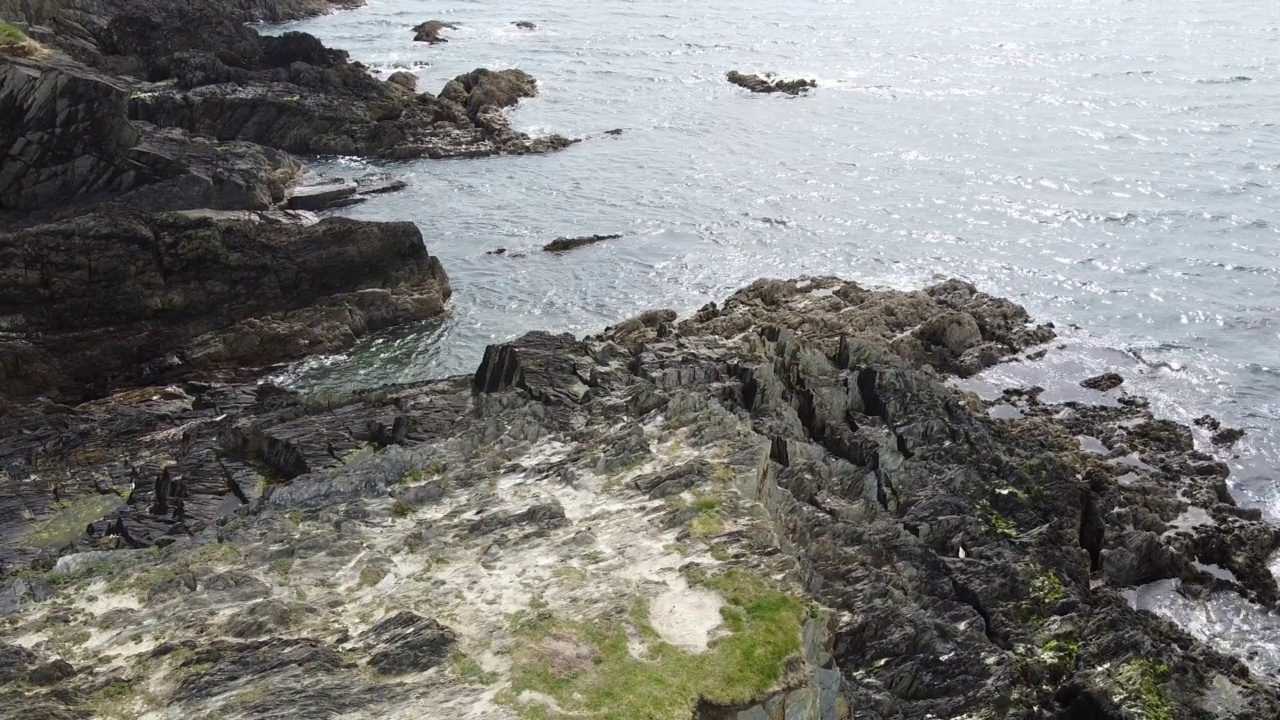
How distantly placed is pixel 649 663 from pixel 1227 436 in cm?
2756

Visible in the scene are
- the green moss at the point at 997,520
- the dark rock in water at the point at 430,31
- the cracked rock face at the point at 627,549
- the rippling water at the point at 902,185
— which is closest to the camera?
the cracked rock face at the point at 627,549

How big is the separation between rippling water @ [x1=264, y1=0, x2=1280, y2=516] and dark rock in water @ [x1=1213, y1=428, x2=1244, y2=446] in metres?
0.38

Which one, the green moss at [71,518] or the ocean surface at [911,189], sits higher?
the ocean surface at [911,189]

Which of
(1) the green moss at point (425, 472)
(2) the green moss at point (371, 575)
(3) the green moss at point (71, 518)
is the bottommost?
(3) the green moss at point (71, 518)

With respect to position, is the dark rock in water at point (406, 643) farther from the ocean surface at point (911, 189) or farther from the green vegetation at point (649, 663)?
the ocean surface at point (911, 189)

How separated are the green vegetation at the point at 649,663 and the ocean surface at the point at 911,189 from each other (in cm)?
1491

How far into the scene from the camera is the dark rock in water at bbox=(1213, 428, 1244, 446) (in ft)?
128

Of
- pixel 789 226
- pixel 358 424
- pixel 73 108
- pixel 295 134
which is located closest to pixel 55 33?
pixel 295 134

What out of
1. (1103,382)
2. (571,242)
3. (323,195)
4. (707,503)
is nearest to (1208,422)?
(1103,382)

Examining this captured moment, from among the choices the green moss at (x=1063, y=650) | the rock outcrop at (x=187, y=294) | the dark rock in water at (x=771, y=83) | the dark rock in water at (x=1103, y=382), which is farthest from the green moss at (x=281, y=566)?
the dark rock in water at (x=771, y=83)

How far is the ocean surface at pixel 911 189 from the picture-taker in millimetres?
45031

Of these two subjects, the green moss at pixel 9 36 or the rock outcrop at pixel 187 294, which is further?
the green moss at pixel 9 36

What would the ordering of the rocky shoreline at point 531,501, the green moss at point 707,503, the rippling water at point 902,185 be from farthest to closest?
1. the rippling water at point 902,185
2. the green moss at point 707,503
3. the rocky shoreline at point 531,501

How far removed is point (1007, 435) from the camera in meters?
35.1
